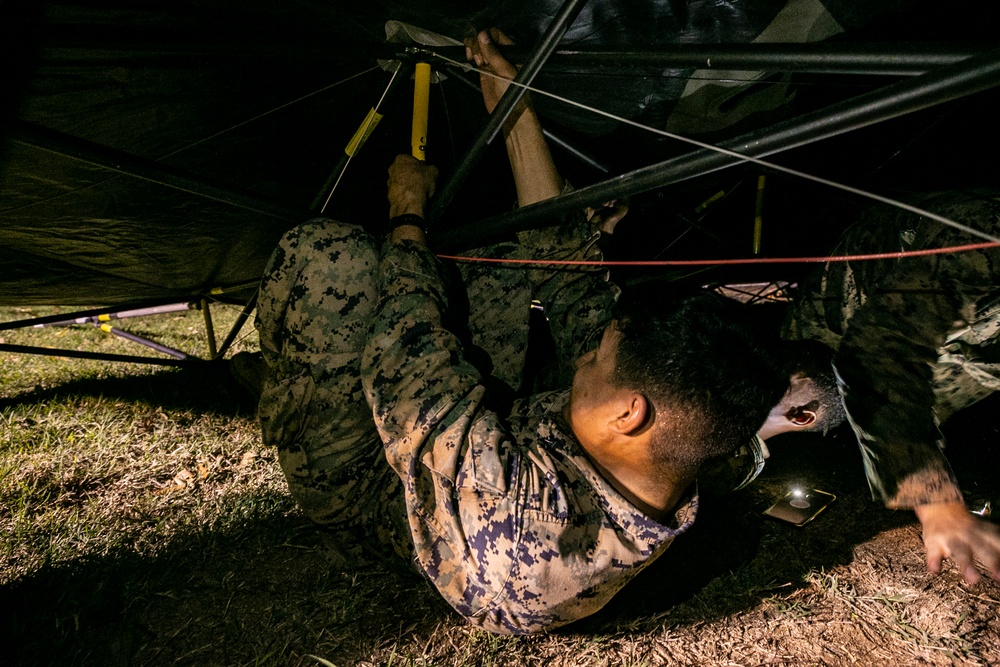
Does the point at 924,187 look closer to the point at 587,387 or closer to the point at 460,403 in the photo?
the point at 587,387

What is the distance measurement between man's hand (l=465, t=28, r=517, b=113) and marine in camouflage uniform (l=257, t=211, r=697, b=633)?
2.31 ft

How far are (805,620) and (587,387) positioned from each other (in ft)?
5.33

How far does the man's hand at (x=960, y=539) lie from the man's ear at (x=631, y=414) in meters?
0.80

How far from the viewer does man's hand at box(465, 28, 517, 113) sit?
1.75 meters

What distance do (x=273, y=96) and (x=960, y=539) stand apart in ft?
9.48

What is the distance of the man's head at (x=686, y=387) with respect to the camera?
1335 millimetres

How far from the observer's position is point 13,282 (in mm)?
3250

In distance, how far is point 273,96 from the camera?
1.95 m

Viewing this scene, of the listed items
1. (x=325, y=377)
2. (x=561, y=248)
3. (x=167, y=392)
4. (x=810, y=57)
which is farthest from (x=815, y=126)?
(x=167, y=392)

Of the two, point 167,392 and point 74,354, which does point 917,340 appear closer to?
point 74,354

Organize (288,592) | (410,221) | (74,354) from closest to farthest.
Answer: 1. (410,221)
2. (288,592)
3. (74,354)

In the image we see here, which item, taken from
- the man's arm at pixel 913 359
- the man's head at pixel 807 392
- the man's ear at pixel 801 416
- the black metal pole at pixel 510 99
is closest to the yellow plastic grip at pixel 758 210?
the man's head at pixel 807 392

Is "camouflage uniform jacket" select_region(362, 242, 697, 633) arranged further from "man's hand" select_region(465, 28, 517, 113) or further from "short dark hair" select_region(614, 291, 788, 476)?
"man's hand" select_region(465, 28, 517, 113)

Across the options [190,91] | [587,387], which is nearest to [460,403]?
[587,387]
